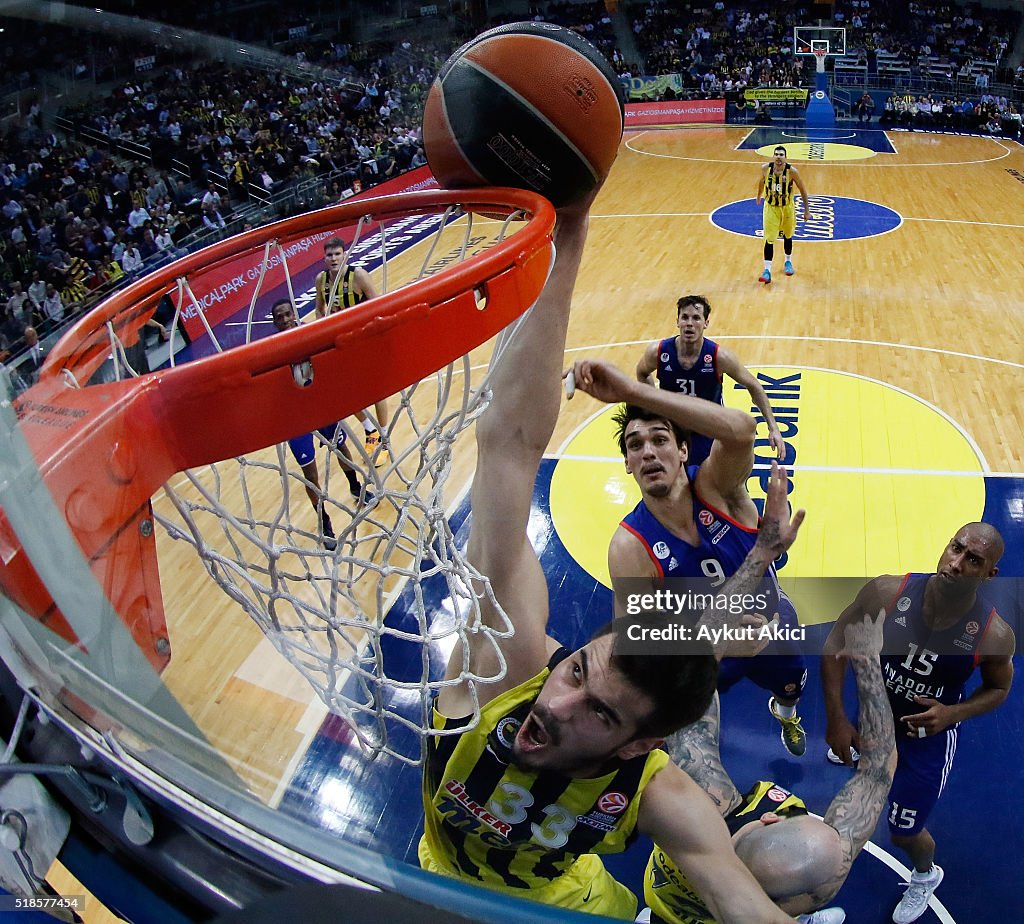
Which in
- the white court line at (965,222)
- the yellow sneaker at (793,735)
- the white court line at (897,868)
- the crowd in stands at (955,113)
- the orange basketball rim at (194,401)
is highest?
the orange basketball rim at (194,401)

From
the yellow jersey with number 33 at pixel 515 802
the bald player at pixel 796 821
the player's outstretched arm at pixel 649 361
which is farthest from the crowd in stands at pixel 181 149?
the player's outstretched arm at pixel 649 361

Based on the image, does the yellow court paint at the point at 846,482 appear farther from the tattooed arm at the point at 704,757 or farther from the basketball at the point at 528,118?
the basketball at the point at 528,118

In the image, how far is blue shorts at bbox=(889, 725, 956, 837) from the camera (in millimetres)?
2473

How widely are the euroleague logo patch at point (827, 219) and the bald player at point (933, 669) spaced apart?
26.3 feet

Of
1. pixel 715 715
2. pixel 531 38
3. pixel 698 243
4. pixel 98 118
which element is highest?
pixel 531 38

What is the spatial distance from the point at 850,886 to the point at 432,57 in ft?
33.5

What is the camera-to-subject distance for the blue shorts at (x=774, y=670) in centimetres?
315

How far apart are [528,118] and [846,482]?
3.81 meters

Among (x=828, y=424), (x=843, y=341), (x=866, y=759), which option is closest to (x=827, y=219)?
(x=843, y=341)

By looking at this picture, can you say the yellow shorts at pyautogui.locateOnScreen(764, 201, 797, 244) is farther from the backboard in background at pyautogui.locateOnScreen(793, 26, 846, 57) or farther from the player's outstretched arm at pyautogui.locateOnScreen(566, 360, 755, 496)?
the backboard in background at pyautogui.locateOnScreen(793, 26, 846, 57)

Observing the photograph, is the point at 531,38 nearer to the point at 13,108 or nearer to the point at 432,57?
the point at 13,108

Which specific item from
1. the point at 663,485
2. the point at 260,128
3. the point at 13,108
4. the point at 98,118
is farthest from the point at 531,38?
the point at 260,128

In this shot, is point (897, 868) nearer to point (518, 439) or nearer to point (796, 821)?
point (796, 821)

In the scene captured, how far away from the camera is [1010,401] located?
5.66 meters
